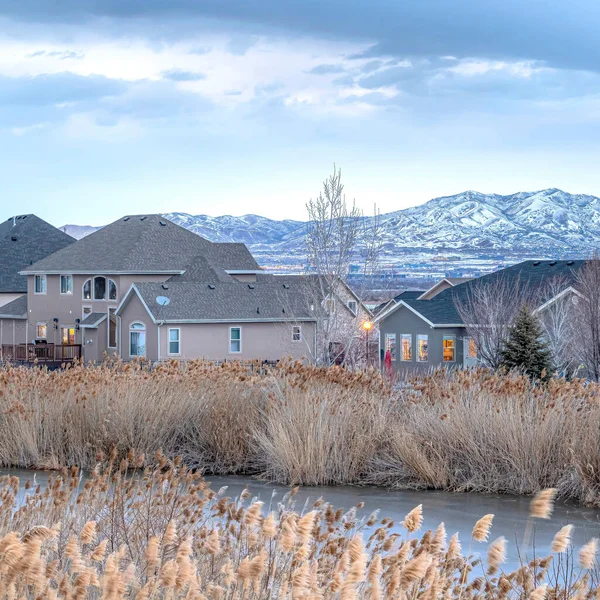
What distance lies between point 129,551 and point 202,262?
5076 cm

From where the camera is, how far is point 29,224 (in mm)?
68500

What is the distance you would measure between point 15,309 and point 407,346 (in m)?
26.8

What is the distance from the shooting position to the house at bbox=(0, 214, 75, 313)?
64875 mm

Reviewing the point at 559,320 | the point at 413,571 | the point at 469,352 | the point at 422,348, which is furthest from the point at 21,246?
Result: the point at 413,571

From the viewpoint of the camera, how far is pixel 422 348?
152ft

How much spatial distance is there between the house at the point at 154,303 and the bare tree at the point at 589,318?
1368cm

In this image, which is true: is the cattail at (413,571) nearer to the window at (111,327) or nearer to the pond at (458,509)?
the pond at (458,509)

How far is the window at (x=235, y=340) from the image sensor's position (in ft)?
173

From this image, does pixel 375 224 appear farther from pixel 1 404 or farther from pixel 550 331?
pixel 1 404

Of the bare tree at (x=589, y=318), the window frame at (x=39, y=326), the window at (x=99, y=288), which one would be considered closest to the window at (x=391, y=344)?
the bare tree at (x=589, y=318)

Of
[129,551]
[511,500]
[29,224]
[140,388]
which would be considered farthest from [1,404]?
[29,224]

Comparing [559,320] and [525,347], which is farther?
[559,320]

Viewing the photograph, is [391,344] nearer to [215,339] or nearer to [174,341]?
[215,339]

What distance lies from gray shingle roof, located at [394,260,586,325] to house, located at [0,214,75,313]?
2840cm
